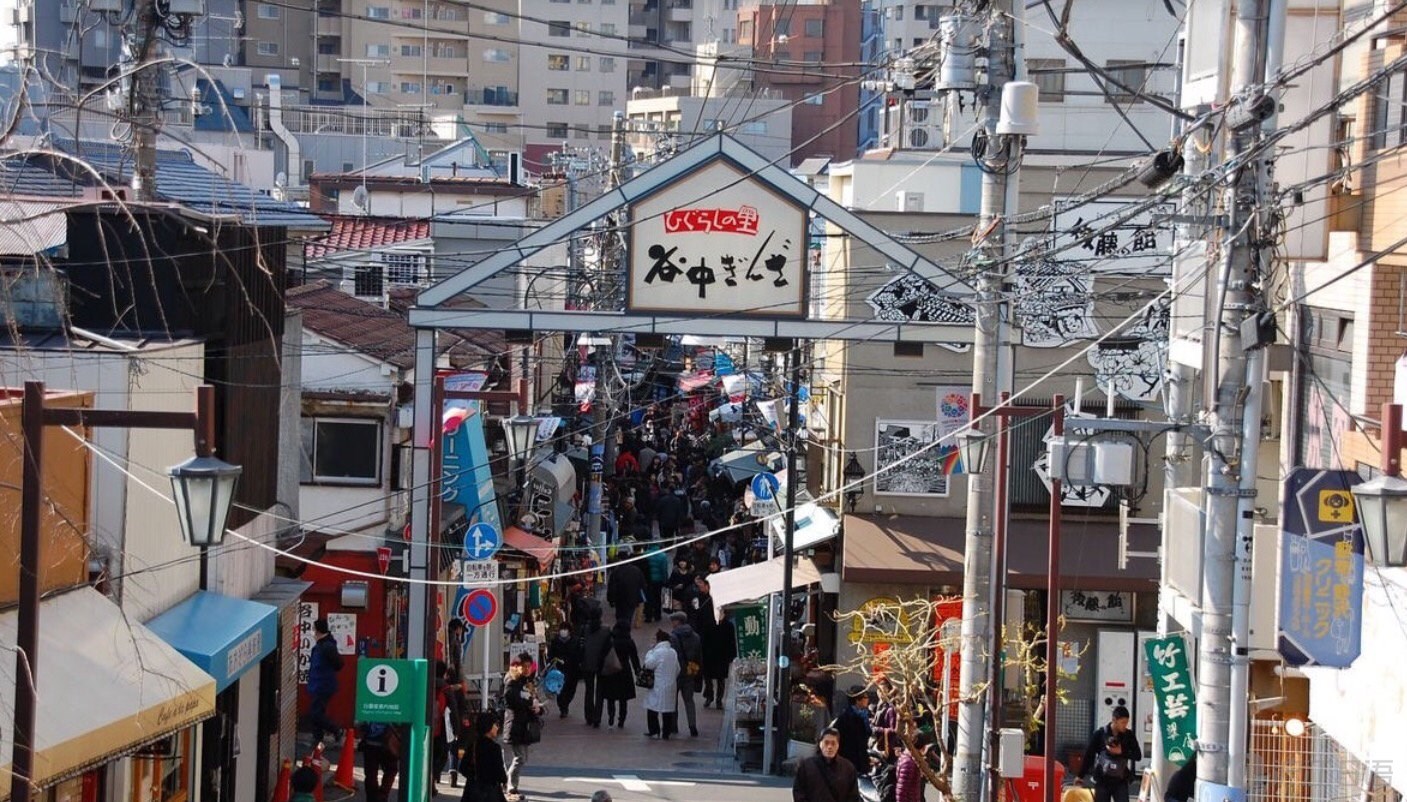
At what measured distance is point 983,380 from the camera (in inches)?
586

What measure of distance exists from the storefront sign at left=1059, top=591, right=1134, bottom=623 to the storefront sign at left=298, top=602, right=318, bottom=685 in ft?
31.6

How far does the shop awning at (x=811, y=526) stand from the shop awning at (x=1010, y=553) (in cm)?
39

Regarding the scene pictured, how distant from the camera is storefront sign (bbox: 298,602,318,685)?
22.7 m

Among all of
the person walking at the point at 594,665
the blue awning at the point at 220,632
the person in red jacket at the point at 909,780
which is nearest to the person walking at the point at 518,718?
the person walking at the point at 594,665

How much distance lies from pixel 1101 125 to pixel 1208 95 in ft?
60.6

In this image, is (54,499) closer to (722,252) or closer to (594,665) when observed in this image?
(722,252)

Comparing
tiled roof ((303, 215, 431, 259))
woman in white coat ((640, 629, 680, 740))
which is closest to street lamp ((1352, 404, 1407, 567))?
woman in white coat ((640, 629, 680, 740))

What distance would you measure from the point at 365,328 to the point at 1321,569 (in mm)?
16610

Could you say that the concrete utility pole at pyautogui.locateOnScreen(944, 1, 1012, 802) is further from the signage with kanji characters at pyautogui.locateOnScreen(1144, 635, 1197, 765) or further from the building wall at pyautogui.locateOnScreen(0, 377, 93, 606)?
the building wall at pyautogui.locateOnScreen(0, 377, 93, 606)

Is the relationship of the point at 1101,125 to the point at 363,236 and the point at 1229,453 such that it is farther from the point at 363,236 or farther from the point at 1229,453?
the point at 1229,453

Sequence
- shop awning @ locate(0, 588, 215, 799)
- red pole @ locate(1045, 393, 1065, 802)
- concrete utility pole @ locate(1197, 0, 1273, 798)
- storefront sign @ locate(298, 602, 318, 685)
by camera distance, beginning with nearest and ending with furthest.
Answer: concrete utility pole @ locate(1197, 0, 1273, 798)
shop awning @ locate(0, 588, 215, 799)
red pole @ locate(1045, 393, 1065, 802)
storefront sign @ locate(298, 602, 318, 685)

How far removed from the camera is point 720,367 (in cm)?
4584

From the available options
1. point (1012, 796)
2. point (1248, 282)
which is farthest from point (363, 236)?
point (1248, 282)

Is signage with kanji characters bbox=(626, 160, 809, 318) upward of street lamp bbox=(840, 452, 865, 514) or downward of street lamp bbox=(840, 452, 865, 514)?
upward
